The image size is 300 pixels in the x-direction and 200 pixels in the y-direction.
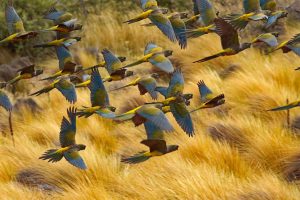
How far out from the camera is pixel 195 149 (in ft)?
14.9

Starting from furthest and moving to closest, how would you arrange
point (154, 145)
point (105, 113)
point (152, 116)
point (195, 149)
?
point (195, 149), point (105, 113), point (154, 145), point (152, 116)

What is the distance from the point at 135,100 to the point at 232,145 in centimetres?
158

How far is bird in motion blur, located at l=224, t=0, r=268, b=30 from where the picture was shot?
8.94ft

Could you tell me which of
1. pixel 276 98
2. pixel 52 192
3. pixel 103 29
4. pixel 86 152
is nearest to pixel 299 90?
pixel 276 98

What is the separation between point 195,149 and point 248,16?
6.33ft

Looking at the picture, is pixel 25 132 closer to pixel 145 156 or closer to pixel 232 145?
pixel 232 145

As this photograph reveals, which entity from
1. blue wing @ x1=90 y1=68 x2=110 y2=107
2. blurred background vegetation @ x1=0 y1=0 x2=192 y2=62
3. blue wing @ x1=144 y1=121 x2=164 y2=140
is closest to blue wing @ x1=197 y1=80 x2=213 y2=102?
blue wing @ x1=90 y1=68 x2=110 y2=107

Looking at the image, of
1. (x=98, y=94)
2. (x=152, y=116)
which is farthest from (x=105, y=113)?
(x=152, y=116)

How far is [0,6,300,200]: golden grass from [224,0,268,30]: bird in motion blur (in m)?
1.16

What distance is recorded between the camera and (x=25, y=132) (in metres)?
5.77

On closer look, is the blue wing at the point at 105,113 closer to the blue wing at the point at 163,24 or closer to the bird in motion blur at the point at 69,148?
the bird in motion blur at the point at 69,148

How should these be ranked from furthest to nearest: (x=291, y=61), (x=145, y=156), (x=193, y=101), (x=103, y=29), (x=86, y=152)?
(x=103, y=29) → (x=291, y=61) → (x=193, y=101) → (x=86, y=152) → (x=145, y=156)

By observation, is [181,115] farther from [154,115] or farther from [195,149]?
[195,149]

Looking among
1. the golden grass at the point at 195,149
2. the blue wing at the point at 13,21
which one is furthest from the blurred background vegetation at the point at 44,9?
the blue wing at the point at 13,21
